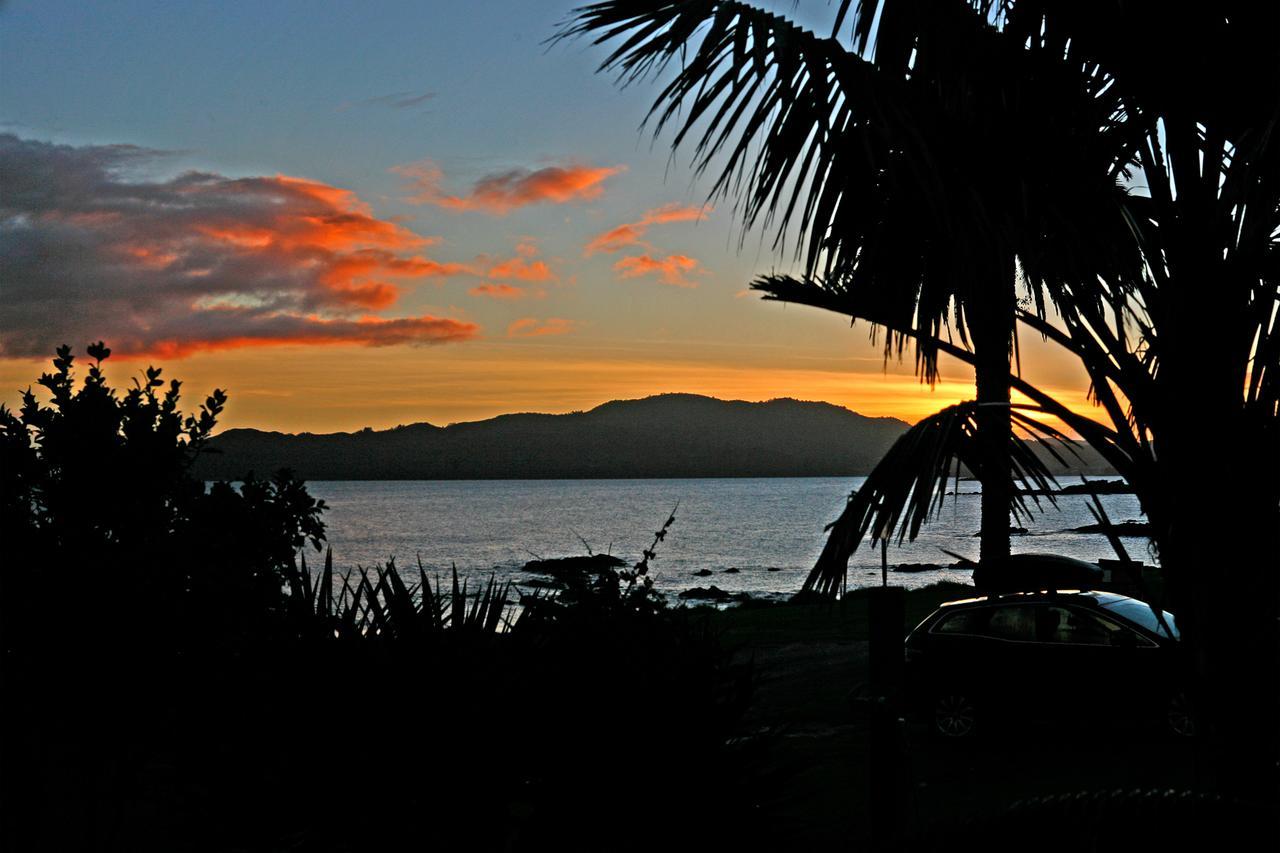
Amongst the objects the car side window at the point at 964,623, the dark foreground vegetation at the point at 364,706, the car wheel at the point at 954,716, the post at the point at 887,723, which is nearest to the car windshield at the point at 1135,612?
the car side window at the point at 964,623

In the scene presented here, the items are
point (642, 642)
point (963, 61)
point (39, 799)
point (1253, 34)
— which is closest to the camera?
point (1253, 34)

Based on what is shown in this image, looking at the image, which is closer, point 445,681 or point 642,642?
point 445,681

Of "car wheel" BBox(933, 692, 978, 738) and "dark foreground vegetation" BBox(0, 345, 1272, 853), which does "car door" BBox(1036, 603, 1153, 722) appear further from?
"dark foreground vegetation" BBox(0, 345, 1272, 853)

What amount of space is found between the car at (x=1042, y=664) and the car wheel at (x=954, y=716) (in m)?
0.01

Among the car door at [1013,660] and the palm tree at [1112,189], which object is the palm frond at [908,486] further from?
the car door at [1013,660]

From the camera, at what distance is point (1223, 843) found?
2.79 meters

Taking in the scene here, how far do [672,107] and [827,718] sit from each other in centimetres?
1020

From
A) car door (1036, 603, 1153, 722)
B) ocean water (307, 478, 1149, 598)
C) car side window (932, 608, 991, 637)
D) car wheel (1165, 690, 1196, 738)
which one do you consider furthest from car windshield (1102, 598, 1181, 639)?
ocean water (307, 478, 1149, 598)

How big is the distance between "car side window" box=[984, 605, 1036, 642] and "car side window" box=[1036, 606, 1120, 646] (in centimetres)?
9

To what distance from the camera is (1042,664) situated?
41.3ft

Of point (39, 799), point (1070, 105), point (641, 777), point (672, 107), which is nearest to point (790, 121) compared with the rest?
point (672, 107)

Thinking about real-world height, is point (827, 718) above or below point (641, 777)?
below

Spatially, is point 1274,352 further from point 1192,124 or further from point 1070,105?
point 1070,105

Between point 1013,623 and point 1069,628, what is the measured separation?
1.98 feet
